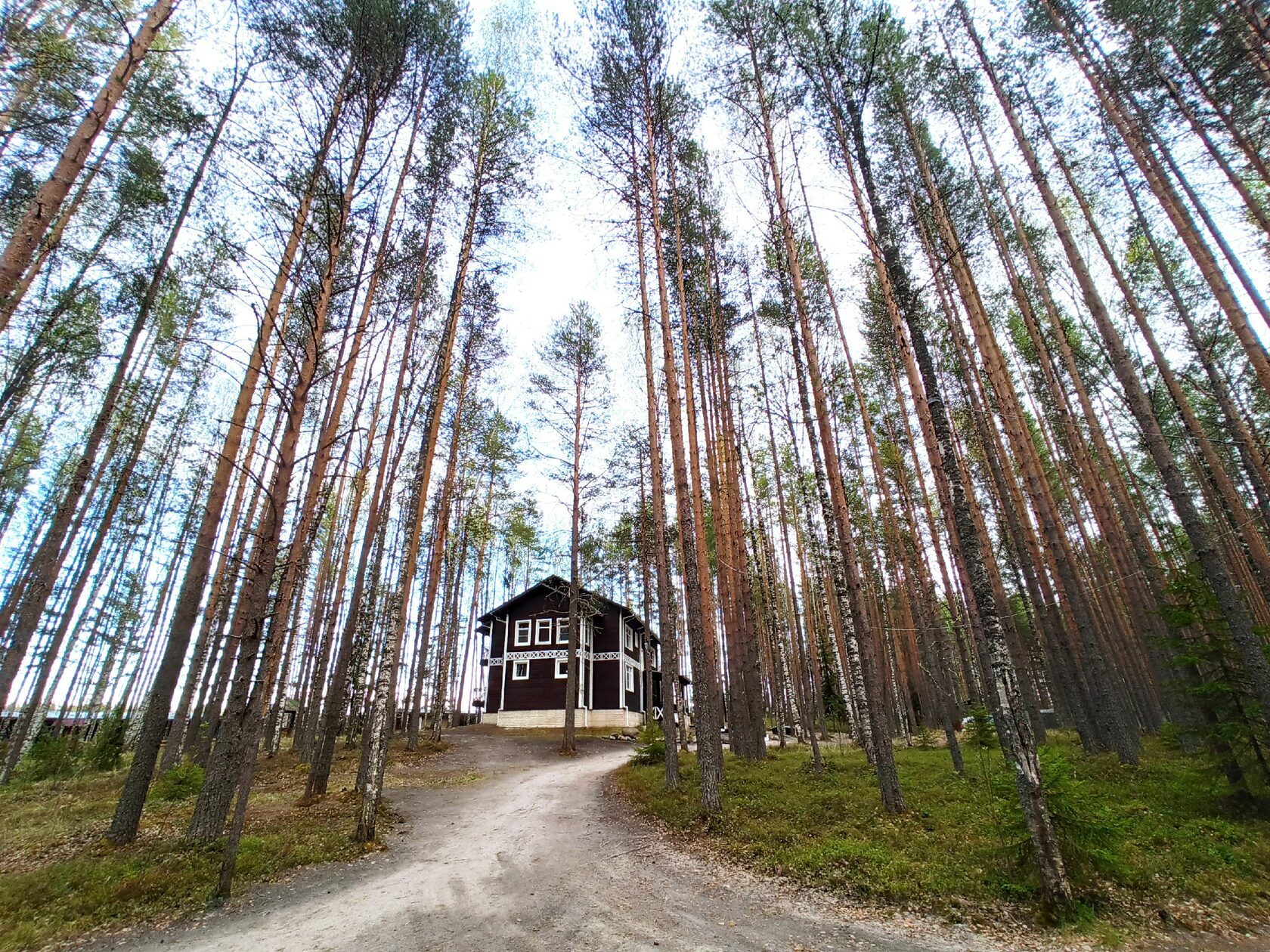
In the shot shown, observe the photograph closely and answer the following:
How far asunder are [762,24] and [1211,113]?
9.39 m

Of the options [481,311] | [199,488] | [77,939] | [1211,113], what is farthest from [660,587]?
[199,488]

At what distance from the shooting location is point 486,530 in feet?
56.1

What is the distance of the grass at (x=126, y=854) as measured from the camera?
15.9 ft

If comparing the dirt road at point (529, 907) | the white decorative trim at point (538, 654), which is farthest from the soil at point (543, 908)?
the white decorative trim at point (538, 654)

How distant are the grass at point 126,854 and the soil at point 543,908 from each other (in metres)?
0.50

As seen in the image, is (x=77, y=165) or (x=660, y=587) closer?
Result: (x=77, y=165)

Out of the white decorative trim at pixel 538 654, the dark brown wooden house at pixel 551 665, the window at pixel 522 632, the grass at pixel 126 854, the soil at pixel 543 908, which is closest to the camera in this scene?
the soil at pixel 543 908

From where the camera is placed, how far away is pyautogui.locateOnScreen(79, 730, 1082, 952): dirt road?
14.0ft

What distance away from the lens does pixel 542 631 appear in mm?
28328

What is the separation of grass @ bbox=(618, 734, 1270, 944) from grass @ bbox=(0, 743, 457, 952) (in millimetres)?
5664

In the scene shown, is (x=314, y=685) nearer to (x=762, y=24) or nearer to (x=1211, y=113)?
(x=762, y=24)

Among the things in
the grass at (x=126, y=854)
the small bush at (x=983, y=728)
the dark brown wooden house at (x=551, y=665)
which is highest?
the dark brown wooden house at (x=551, y=665)

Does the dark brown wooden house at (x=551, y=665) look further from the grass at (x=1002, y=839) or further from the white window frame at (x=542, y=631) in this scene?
the grass at (x=1002, y=839)

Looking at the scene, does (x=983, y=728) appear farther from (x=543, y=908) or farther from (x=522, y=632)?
(x=522, y=632)
